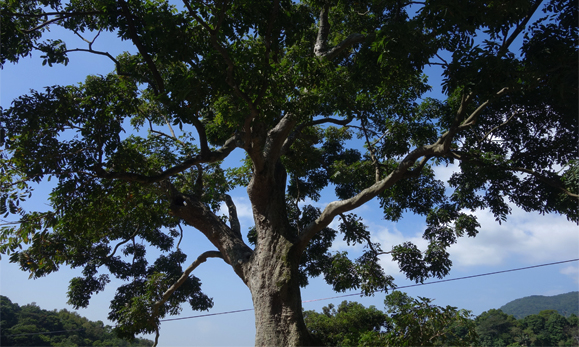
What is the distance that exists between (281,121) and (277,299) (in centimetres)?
306

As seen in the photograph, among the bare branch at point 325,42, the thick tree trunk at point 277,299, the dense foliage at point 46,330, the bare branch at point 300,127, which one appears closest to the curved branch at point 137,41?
the bare branch at point 300,127

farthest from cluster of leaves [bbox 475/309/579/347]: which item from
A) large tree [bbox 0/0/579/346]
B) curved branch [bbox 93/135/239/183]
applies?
curved branch [bbox 93/135/239/183]

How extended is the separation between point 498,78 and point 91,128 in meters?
5.31

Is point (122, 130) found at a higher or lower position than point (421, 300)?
higher

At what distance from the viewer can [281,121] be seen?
651 cm

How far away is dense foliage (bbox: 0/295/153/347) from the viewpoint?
12414mm

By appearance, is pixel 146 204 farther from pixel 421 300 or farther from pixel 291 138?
pixel 421 300

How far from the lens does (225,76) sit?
445 cm

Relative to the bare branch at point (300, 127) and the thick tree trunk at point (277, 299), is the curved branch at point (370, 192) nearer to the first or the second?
the thick tree trunk at point (277, 299)

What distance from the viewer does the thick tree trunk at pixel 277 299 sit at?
5.13 metres

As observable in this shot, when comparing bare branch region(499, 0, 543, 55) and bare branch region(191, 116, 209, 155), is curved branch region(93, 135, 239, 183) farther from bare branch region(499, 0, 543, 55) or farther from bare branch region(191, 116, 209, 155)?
bare branch region(499, 0, 543, 55)

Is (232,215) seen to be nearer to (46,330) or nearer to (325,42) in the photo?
(325,42)

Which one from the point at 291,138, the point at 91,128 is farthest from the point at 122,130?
the point at 291,138

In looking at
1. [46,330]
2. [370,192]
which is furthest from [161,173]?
[46,330]
